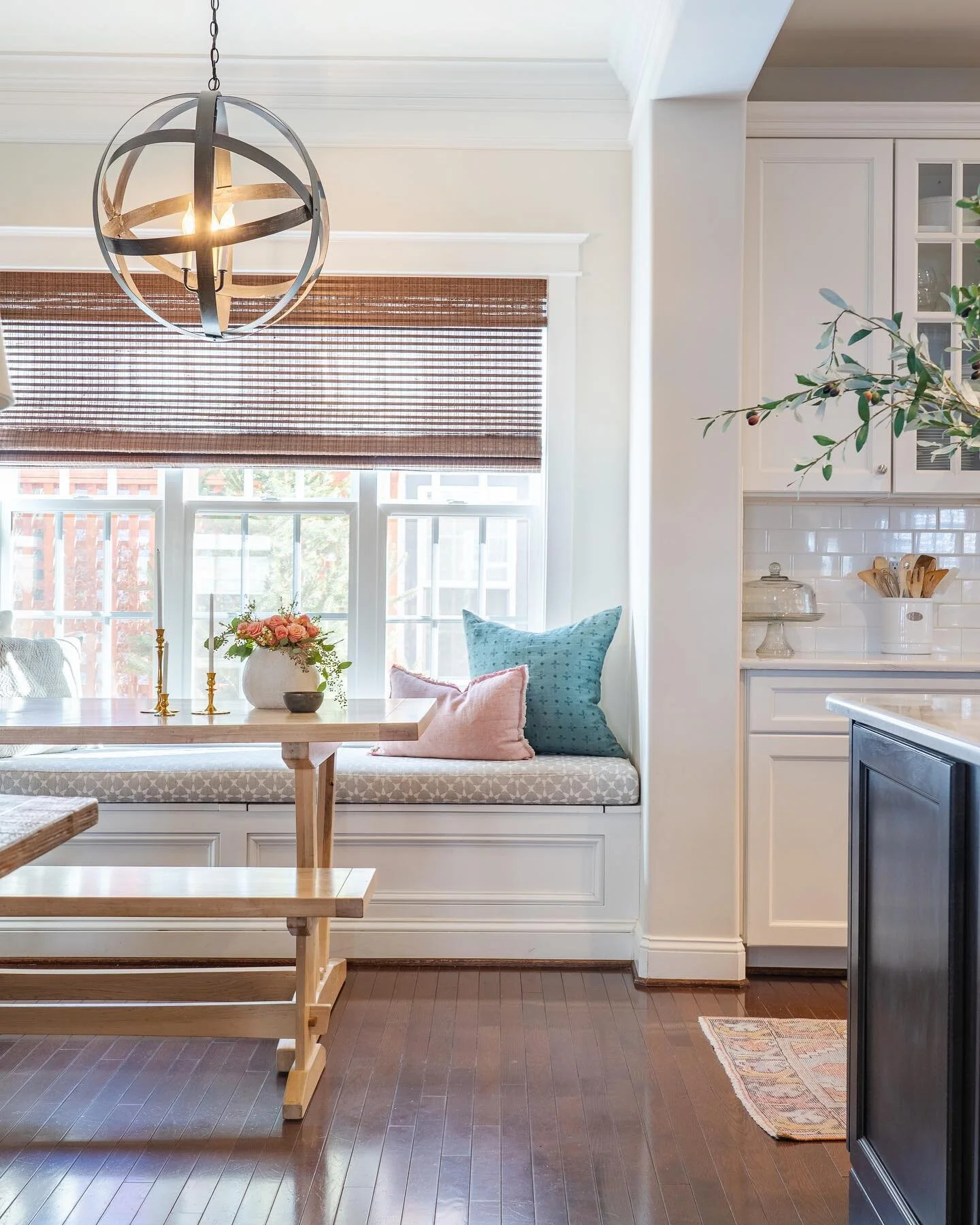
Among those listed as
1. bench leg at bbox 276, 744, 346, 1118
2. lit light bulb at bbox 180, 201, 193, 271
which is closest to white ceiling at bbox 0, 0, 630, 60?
lit light bulb at bbox 180, 201, 193, 271

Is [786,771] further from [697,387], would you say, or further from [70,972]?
[70,972]

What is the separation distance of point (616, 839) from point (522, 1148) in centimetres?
132

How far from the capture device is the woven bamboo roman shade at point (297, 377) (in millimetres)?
3906

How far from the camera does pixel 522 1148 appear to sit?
2.20m

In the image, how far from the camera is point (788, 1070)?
2.60 metres

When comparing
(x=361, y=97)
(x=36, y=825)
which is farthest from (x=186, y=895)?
(x=361, y=97)

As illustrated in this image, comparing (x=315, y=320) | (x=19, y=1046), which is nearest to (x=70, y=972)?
(x=19, y=1046)

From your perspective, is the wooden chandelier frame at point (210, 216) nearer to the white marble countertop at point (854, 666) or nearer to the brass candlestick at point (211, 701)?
the brass candlestick at point (211, 701)

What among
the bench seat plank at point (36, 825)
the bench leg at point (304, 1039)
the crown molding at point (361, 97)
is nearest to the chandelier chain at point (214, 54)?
the crown molding at point (361, 97)

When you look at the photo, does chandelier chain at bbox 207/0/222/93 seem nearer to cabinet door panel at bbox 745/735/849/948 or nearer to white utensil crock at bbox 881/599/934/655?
cabinet door panel at bbox 745/735/849/948

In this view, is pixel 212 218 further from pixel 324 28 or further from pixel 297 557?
pixel 297 557

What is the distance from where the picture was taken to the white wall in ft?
12.7

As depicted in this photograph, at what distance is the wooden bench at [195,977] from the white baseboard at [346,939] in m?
0.56

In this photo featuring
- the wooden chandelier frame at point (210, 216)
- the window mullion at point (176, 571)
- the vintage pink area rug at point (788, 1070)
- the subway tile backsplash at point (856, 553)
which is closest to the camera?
the wooden chandelier frame at point (210, 216)
